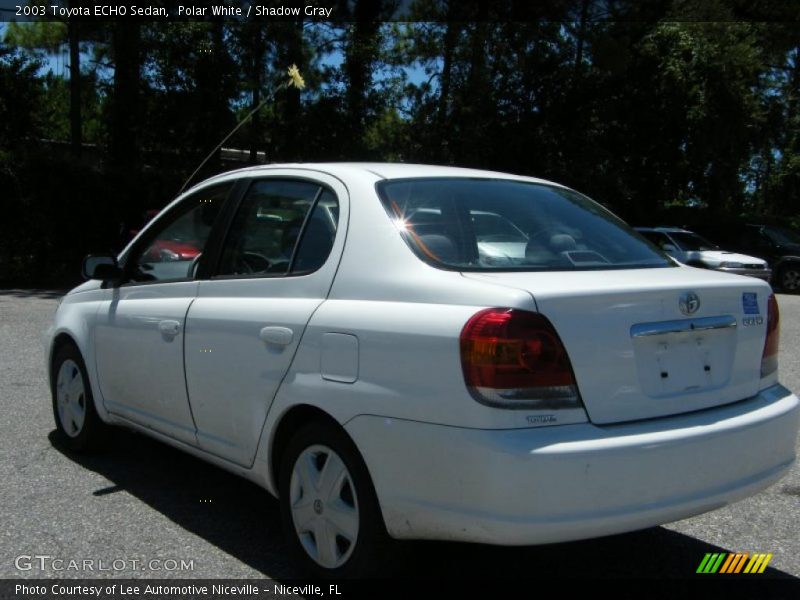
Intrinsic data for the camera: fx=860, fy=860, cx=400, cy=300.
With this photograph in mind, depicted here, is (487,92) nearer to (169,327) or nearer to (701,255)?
(701,255)

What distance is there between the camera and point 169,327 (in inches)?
163

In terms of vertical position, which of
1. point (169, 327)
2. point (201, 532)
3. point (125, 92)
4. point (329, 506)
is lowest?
point (201, 532)

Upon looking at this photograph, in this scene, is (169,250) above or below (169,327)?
above

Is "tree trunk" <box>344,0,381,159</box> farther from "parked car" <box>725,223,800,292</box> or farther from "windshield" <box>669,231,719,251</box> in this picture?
"parked car" <box>725,223,800,292</box>

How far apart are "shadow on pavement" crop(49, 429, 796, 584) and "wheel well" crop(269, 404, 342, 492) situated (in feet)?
1.45

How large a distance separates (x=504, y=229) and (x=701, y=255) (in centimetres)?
1574

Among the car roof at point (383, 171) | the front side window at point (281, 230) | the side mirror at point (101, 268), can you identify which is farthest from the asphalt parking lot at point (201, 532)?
the car roof at point (383, 171)

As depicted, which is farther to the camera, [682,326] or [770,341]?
[770,341]

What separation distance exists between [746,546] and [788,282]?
1819 cm

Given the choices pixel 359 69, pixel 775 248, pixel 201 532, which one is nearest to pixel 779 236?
pixel 775 248

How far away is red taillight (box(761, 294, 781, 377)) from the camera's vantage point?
11.4 ft

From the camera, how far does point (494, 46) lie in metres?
24.5

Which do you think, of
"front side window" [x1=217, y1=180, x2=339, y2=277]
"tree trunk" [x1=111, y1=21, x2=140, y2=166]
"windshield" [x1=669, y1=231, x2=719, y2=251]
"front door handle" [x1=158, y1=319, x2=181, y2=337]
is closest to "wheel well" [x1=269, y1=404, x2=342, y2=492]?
"front side window" [x1=217, y1=180, x2=339, y2=277]

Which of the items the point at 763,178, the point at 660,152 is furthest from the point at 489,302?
the point at 763,178
